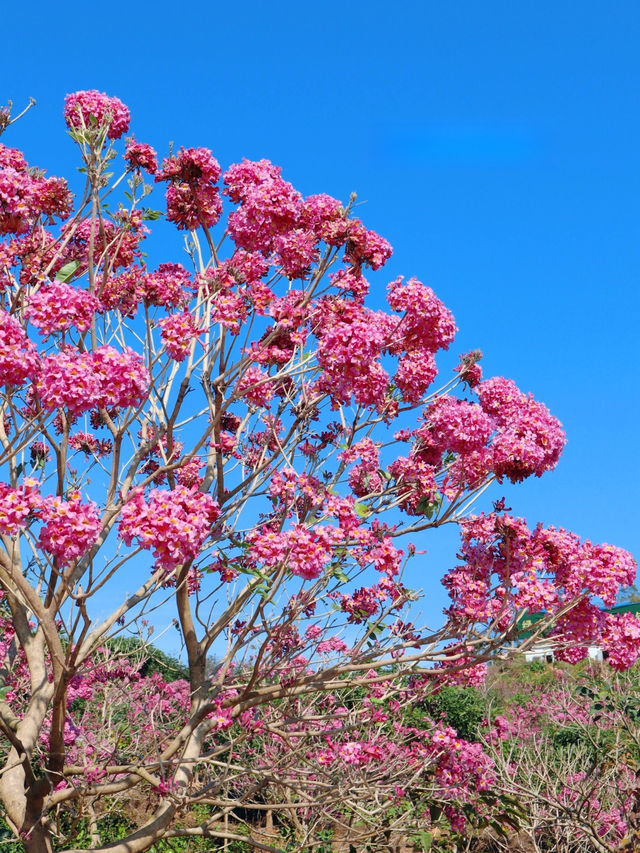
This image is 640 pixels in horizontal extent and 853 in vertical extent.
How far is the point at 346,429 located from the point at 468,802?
14.6ft

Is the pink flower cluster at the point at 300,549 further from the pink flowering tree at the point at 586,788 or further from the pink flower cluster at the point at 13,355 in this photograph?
the pink flowering tree at the point at 586,788

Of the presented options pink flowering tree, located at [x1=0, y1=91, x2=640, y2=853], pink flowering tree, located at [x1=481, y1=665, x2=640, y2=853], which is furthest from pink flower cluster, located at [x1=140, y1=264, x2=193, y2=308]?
pink flowering tree, located at [x1=481, y1=665, x2=640, y2=853]

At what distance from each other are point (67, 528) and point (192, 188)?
139 inches

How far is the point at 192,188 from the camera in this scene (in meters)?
6.68

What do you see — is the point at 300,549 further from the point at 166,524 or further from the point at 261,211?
the point at 261,211

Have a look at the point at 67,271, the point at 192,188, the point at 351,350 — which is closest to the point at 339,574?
the point at 351,350

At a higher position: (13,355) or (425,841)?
(13,355)

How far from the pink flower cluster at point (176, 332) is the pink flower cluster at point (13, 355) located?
3.42 feet

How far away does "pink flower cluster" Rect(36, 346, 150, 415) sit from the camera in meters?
4.46

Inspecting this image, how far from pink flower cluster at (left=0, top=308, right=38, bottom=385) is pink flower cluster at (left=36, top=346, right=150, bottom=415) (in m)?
0.09

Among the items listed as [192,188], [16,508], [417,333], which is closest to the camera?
[16,508]

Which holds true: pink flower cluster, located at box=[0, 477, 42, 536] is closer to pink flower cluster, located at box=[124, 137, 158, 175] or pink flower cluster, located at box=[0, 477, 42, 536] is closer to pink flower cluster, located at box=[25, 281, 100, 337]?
pink flower cluster, located at box=[25, 281, 100, 337]

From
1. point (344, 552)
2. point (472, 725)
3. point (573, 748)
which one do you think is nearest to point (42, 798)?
point (344, 552)

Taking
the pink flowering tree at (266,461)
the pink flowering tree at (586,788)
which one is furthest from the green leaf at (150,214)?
the pink flowering tree at (586,788)
